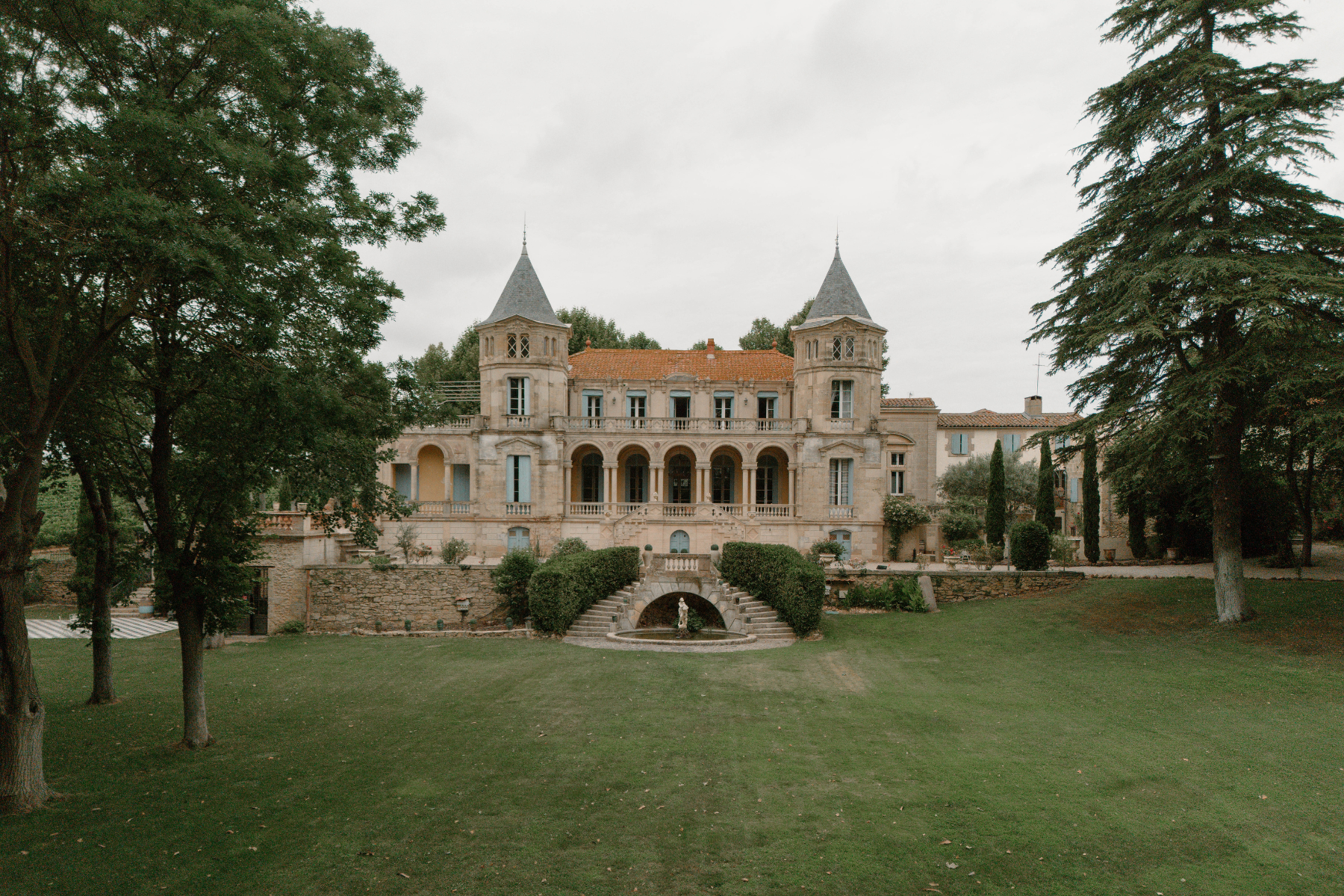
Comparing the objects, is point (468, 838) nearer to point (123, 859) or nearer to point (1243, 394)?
point (123, 859)

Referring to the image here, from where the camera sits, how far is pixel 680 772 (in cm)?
1084

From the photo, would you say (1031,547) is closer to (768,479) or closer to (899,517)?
(899,517)

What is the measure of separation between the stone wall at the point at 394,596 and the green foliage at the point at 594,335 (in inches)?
1087

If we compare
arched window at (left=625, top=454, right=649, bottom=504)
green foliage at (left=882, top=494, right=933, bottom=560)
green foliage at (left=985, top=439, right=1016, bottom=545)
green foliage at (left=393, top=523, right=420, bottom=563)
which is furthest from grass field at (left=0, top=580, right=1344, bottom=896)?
arched window at (left=625, top=454, right=649, bottom=504)

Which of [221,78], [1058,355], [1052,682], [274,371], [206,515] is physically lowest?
[1052,682]

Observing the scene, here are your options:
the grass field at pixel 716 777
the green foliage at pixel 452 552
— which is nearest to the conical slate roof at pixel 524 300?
the green foliage at pixel 452 552

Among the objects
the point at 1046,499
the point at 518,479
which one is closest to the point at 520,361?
the point at 518,479

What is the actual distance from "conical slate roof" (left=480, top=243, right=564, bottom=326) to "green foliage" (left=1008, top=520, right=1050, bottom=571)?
74.3 feet

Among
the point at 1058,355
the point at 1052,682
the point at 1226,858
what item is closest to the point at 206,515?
the point at 1226,858

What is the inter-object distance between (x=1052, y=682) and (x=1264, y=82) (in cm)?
1600

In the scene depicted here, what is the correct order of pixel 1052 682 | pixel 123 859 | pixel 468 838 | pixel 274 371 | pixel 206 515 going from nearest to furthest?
pixel 123 859 → pixel 468 838 → pixel 274 371 → pixel 206 515 → pixel 1052 682

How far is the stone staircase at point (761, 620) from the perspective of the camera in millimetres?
23141

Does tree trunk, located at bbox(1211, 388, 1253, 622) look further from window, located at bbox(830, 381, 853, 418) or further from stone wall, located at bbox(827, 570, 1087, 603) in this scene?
window, located at bbox(830, 381, 853, 418)

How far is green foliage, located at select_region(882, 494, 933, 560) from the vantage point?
35.5 meters
